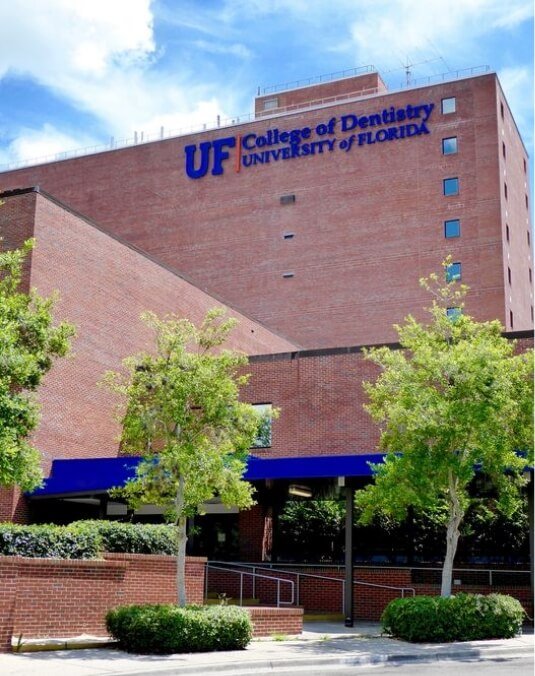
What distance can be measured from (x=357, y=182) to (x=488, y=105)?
8.37m

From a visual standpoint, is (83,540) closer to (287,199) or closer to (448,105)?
(287,199)

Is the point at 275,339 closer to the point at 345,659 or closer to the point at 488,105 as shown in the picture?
the point at 488,105

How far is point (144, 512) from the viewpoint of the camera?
1348 inches

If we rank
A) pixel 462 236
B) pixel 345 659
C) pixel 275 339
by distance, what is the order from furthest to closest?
pixel 462 236
pixel 275 339
pixel 345 659

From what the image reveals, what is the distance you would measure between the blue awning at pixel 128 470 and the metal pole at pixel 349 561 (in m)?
0.57

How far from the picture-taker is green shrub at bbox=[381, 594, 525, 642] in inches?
768

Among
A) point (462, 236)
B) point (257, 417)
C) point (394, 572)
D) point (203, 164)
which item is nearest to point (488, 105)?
point (462, 236)

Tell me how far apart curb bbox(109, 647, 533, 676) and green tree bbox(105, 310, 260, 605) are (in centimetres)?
317

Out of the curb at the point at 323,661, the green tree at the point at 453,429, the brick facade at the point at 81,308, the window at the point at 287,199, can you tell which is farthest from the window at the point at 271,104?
the curb at the point at 323,661

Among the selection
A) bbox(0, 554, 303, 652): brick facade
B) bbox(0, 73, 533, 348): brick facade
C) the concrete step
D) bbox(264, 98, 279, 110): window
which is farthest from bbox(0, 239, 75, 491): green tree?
bbox(264, 98, 279, 110): window

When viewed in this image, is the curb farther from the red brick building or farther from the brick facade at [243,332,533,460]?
the red brick building

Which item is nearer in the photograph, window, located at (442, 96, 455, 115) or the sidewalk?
the sidewalk

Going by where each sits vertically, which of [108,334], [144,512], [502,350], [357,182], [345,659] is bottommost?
[345,659]

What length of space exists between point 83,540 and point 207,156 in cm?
4218
